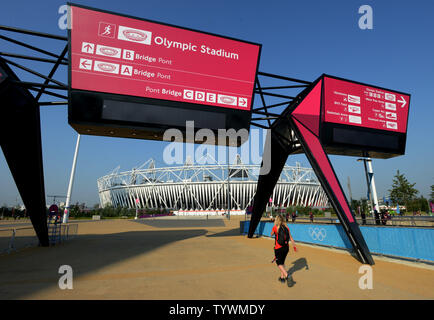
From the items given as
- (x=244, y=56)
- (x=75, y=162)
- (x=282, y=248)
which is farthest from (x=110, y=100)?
(x=75, y=162)

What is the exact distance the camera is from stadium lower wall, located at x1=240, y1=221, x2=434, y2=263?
23.0ft

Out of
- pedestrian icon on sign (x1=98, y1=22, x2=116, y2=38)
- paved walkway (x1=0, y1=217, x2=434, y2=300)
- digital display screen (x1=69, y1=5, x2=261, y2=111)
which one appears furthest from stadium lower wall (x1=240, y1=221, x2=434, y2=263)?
pedestrian icon on sign (x1=98, y1=22, x2=116, y2=38)

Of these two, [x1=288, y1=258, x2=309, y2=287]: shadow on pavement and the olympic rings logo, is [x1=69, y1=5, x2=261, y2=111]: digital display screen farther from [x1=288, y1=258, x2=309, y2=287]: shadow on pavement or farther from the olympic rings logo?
the olympic rings logo

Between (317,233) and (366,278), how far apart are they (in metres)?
5.63

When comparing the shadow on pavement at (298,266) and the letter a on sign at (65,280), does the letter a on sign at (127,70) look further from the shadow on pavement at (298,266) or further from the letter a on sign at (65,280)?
the shadow on pavement at (298,266)

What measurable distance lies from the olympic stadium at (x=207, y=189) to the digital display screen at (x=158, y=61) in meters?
66.2

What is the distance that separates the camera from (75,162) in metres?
37.2

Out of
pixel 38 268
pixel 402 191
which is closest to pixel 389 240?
pixel 38 268

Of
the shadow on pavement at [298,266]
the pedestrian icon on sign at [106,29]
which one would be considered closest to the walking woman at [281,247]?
the shadow on pavement at [298,266]

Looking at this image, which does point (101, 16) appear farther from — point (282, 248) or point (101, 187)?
point (101, 187)

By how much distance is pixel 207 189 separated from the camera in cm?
7688

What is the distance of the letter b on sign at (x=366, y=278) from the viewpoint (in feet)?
17.3

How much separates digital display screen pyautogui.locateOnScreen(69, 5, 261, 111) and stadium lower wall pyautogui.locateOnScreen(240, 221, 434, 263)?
699 centimetres
